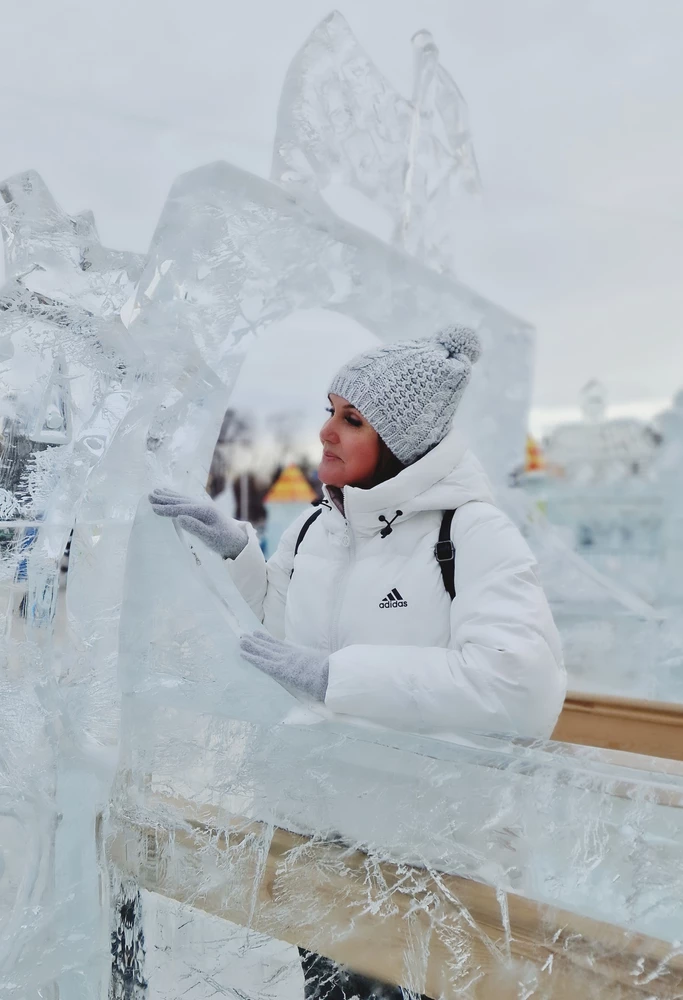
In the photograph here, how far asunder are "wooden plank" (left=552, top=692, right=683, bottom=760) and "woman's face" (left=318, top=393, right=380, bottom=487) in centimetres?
165

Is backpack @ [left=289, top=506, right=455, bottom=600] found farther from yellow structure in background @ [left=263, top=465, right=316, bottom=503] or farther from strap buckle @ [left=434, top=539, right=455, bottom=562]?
yellow structure in background @ [left=263, top=465, right=316, bottom=503]

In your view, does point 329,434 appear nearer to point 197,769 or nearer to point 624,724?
point 197,769

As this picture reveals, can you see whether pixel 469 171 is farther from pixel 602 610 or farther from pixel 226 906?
pixel 226 906

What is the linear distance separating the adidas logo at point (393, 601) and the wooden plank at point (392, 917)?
42 centimetres

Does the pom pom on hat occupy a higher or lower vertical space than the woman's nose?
higher

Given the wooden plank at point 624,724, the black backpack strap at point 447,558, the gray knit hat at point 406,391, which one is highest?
the gray knit hat at point 406,391

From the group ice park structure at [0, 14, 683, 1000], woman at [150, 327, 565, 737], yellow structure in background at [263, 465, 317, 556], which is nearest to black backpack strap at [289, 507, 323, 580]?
woman at [150, 327, 565, 737]

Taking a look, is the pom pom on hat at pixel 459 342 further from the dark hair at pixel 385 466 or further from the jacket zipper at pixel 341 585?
the jacket zipper at pixel 341 585

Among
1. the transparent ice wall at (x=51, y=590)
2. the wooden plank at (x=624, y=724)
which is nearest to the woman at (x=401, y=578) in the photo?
the transparent ice wall at (x=51, y=590)

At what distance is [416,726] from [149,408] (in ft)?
2.99

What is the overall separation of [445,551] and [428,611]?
0.12 m

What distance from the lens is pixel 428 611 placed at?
146 centimetres

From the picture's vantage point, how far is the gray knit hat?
158 centimetres

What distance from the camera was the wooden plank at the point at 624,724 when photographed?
276 centimetres
